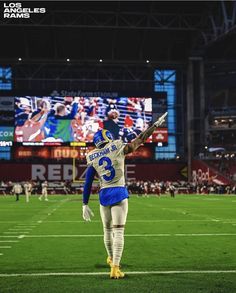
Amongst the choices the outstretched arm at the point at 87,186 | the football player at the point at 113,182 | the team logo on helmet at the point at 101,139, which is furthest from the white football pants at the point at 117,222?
the team logo on helmet at the point at 101,139

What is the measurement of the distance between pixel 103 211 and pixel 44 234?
5.92m

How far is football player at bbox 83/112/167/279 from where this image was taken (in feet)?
23.3

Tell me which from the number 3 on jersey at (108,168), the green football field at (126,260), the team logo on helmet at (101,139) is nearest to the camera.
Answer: the green football field at (126,260)

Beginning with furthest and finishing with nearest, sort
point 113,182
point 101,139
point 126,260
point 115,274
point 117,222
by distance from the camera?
point 126,260
point 101,139
point 113,182
point 117,222
point 115,274

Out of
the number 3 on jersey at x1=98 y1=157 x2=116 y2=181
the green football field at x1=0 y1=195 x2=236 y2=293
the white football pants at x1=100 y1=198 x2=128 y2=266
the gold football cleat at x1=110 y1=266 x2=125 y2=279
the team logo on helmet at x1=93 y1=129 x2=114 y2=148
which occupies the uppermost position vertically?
the team logo on helmet at x1=93 y1=129 x2=114 y2=148

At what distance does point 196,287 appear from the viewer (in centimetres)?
633

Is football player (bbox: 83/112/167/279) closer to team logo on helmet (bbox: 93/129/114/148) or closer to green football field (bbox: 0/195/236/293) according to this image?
team logo on helmet (bbox: 93/129/114/148)

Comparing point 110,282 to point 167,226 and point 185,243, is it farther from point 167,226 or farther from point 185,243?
point 167,226

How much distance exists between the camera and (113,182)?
739 cm

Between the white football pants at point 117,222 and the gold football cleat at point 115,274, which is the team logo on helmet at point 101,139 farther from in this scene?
the gold football cleat at point 115,274

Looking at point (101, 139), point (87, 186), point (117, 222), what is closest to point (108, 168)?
point (101, 139)

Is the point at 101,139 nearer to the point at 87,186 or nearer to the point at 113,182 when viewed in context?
the point at 113,182

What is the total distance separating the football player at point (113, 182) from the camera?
711 cm

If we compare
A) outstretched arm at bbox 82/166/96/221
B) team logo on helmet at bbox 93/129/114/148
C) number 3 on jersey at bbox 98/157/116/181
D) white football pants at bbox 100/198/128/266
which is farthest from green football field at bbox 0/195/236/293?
team logo on helmet at bbox 93/129/114/148
